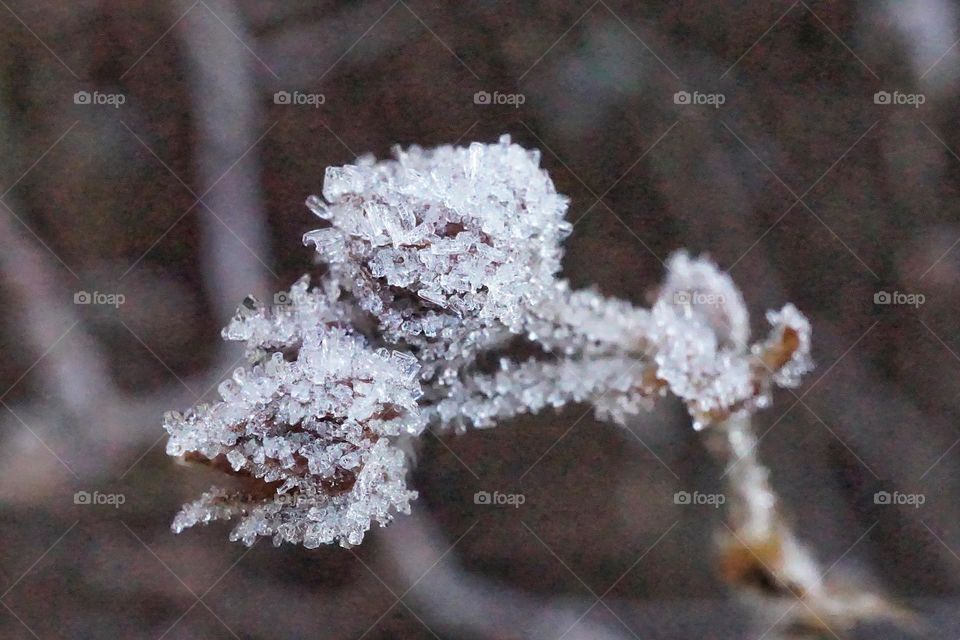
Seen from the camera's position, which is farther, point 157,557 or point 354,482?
point 157,557

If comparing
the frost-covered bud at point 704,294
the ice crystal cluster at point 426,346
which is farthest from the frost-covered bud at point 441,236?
the frost-covered bud at point 704,294

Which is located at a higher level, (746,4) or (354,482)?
(746,4)

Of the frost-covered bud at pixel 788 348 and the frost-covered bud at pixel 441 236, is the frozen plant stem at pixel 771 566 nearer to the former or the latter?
A: the frost-covered bud at pixel 788 348

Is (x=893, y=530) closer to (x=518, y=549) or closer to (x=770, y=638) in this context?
(x=770, y=638)

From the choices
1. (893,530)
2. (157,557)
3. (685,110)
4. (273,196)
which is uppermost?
(685,110)

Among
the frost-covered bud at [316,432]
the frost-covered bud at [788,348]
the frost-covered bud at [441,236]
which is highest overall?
the frost-covered bud at [788,348]

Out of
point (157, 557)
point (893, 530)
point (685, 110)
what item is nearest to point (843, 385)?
point (893, 530)

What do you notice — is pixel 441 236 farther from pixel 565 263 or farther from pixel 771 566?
pixel 771 566

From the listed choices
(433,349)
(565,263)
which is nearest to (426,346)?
(433,349)
